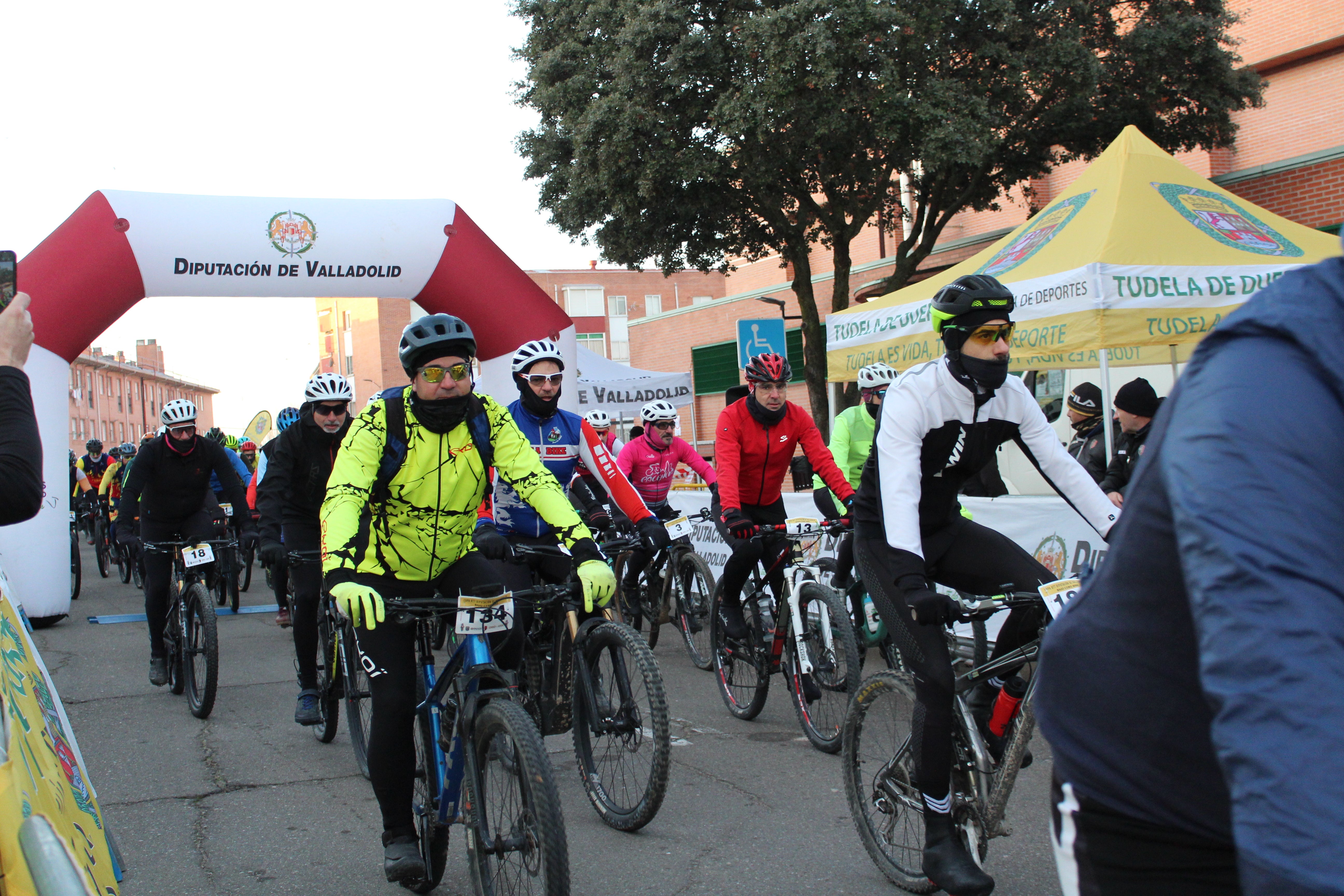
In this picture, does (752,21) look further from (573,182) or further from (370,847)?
(370,847)

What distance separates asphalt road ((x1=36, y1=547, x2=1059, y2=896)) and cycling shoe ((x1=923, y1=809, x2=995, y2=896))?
515 mm

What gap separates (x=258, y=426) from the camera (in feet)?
77.6

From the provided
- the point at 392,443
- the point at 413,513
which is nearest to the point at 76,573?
the point at 413,513

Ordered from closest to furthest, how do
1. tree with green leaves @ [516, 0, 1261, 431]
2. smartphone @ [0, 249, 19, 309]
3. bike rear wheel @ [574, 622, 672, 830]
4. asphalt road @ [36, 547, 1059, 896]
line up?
smartphone @ [0, 249, 19, 309] < asphalt road @ [36, 547, 1059, 896] < bike rear wheel @ [574, 622, 672, 830] < tree with green leaves @ [516, 0, 1261, 431]

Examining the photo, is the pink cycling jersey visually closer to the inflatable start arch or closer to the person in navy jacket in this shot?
the inflatable start arch

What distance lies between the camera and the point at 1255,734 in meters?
0.89

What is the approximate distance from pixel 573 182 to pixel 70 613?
11.2m

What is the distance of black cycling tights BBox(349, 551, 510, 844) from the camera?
3.63m

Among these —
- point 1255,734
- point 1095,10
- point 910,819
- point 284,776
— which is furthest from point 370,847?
point 1095,10

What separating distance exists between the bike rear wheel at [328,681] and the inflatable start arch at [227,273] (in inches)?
209

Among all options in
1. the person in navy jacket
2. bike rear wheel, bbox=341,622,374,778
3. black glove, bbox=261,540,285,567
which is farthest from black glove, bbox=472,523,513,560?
the person in navy jacket

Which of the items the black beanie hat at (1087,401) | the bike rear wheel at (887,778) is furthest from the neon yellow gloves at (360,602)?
the black beanie hat at (1087,401)

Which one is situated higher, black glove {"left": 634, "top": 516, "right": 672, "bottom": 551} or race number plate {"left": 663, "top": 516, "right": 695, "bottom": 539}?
black glove {"left": 634, "top": 516, "right": 672, "bottom": 551}

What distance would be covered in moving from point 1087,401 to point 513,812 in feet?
22.4
